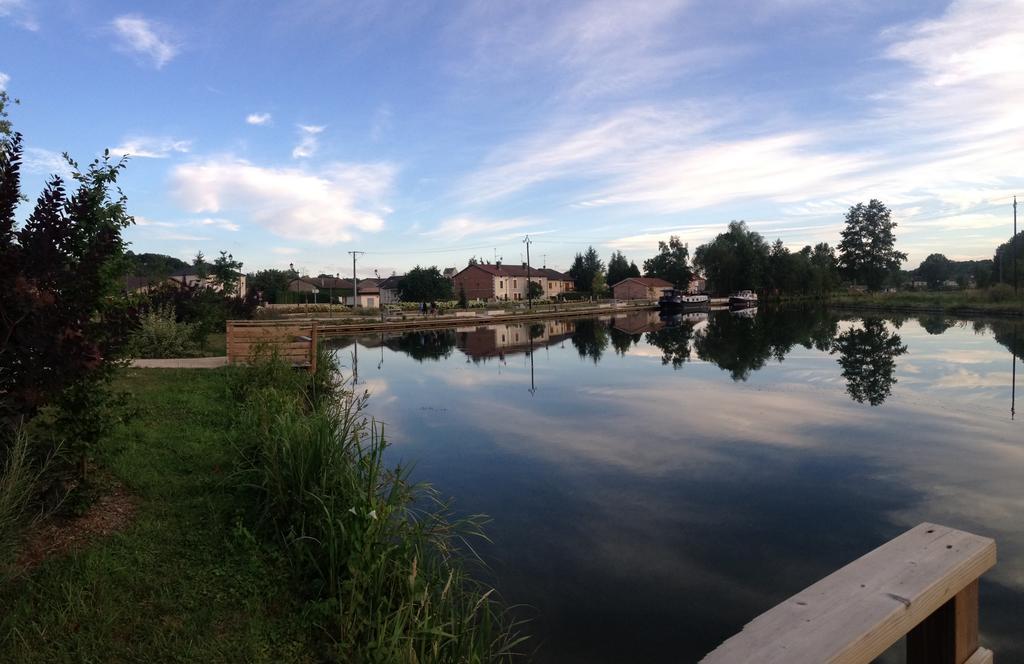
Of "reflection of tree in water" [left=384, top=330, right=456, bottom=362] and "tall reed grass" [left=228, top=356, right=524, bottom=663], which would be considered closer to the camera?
"tall reed grass" [left=228, top=356, right=524, bottom=663]

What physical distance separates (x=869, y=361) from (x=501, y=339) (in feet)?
58.8

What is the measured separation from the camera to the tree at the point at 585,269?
11294 cm

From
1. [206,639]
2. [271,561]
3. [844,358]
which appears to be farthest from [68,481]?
[844,358]

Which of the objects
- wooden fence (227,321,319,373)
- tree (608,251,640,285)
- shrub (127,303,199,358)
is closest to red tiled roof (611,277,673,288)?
tree (608,251,640,285)

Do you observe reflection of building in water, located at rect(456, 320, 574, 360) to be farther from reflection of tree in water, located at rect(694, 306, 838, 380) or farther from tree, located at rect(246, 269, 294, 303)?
tree, located at rect(246, 269, 294, 303)

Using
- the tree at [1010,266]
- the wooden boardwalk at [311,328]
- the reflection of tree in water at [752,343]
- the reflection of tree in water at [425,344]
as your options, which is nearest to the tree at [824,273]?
the tree at [1010,266]

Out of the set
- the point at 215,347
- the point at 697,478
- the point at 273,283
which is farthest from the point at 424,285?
the point at 697,478

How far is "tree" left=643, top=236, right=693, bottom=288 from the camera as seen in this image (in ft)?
377

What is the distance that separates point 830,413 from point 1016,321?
3753cm

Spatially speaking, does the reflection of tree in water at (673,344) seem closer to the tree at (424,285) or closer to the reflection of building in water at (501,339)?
the reflection of building in water at (501,339)

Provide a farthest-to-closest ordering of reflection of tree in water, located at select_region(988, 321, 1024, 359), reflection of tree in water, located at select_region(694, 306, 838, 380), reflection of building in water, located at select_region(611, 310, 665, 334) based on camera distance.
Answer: reflection of building in water, located at select_region(611, 310, 665, 334) < reflection of tree in water, located at select_region(988, 321, 1024, 359) < reflection of tree in water, located at select_region(694, 306, 838, 380)

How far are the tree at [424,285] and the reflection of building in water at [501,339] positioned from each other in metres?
21.8

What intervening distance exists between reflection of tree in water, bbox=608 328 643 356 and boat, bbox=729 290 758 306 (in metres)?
42.1

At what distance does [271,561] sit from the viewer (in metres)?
4.78
